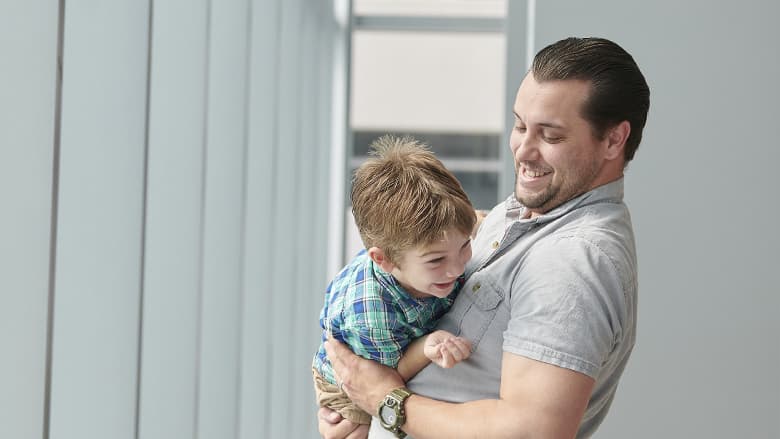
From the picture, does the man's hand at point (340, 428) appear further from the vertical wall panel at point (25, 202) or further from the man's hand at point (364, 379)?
the vertical wall panel at point (25, 202)

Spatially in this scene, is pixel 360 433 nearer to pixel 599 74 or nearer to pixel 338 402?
pixel 338 402

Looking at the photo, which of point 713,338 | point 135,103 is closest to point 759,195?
point 713,338

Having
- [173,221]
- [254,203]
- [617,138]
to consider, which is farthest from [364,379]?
[254,203]

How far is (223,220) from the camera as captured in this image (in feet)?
6.40

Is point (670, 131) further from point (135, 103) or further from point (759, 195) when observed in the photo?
point (135, 103)

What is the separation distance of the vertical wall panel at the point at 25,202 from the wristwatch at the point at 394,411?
612 mm

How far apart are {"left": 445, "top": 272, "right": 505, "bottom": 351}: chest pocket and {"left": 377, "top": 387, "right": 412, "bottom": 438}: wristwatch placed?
0.15 metres

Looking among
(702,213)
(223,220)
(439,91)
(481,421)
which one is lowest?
(481,421)

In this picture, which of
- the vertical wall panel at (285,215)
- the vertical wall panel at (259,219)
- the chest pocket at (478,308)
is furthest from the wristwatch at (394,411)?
the vertical wall panel at (285,215)

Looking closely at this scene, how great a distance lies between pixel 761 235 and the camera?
322 cm

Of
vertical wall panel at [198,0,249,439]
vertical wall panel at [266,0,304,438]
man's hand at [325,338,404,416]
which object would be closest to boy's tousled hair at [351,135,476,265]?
man's hand at [325,338,404,416]

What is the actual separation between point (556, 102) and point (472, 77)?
478 cm

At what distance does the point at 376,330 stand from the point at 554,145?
479mm

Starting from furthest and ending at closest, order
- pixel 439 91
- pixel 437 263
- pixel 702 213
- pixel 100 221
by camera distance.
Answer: pixel 439 91
pixel 702 213
pixel 437 263
pixel 100 221
